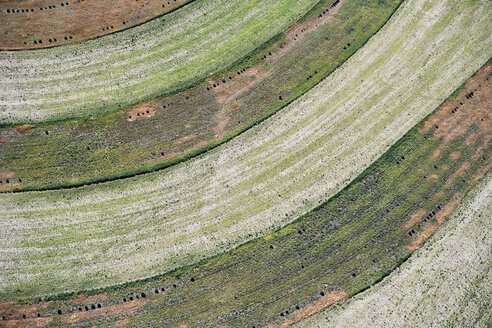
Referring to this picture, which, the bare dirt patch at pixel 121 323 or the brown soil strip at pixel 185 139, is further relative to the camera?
the brown soil strip at pixel 185 139

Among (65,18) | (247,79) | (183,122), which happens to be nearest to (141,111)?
(183,122)

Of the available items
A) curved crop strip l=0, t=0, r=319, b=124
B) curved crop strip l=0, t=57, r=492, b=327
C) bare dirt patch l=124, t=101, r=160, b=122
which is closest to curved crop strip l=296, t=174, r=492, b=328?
curved crop strip l=0, t=57, r=492, b=327

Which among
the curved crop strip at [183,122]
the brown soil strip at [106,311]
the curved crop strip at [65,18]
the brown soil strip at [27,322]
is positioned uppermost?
the curved crop strip at [65,18]

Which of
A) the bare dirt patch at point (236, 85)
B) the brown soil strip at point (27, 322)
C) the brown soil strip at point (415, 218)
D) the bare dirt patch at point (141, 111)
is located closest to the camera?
the brown soil strip at point (27, 322)

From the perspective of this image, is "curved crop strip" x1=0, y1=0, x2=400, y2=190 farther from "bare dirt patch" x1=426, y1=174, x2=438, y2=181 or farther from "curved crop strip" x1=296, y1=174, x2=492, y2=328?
"curved crop strip" x1=296, y1=174, x2=492, y2=328

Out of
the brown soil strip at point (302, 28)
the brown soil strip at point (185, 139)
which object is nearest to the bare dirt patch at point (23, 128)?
the brown soil strip at point (185, 139)

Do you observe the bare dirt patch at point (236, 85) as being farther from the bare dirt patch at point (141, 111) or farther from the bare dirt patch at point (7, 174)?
the bare dirt patch at point (7, 174)

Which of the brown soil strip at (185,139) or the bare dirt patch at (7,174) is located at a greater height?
the bare dirt patch at (7,174)
